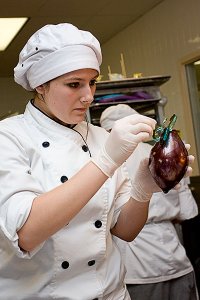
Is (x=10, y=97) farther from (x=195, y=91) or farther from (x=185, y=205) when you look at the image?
(x=185, y=205)

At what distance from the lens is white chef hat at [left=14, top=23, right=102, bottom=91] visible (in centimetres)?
120

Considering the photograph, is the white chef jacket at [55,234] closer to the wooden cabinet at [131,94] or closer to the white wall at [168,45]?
the wooden cabinet at [131,94]

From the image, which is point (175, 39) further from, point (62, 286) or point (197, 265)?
point (62, 286)

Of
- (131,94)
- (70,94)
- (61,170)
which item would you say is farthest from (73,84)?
(131,94)

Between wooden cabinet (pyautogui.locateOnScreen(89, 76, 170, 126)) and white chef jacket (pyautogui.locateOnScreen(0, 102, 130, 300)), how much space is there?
1.84 metres

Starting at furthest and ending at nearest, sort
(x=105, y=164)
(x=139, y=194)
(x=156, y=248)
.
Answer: (x=156, y=248) → (x=139, y=194) → (x=105, y=164)

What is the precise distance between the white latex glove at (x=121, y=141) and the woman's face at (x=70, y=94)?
0.58 ft

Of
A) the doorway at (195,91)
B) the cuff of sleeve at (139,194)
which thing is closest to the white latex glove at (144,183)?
the cuff of sleeve at (139,194)

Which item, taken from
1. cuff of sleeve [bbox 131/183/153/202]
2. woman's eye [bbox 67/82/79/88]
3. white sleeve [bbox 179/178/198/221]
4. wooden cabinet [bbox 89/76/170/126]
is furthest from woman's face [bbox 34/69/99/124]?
wooden cabinet [bbox 89/76/170/126]

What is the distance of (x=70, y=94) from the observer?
121cm

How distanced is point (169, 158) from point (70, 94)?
12.1 inches

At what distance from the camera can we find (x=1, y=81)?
800 cm

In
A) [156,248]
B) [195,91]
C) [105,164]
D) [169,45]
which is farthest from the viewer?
[169,45]

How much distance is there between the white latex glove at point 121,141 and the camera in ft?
3.49
